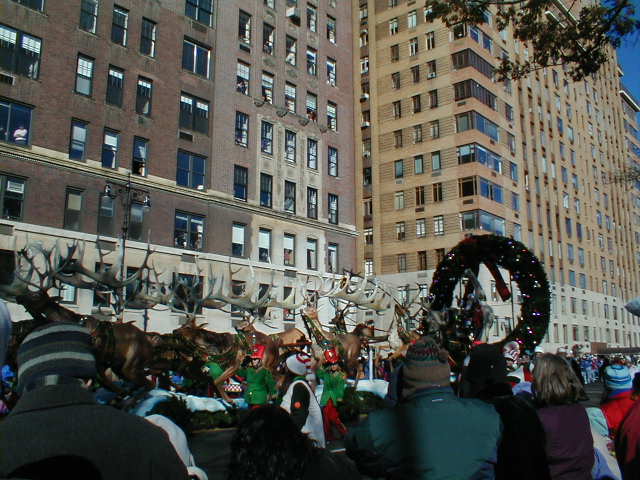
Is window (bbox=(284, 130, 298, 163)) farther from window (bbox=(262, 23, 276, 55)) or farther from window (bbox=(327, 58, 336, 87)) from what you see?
window (bbox=(327, 58, 336, 87))

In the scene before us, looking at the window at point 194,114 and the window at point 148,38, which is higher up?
the window at point 148,38

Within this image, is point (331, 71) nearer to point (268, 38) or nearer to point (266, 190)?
point (268, 38)

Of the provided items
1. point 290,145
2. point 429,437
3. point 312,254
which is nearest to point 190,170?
point 290,145

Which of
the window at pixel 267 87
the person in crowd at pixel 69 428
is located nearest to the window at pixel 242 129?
the window at pixel 267 87

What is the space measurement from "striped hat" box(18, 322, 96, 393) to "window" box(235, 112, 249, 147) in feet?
113

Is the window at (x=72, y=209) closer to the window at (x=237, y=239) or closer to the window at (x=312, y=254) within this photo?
the window at (x=237, y=239)

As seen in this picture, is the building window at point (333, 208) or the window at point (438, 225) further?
the window at point (438, 225)

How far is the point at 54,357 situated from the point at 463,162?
48.7 metres

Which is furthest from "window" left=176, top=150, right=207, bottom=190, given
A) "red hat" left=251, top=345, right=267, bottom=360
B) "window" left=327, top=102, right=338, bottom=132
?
"red hat" left=251, top=345, right=267, bottom=360

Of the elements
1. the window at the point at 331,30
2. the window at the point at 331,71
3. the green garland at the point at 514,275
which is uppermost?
the window at the point at 331,30

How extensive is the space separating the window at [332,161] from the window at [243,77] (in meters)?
7.62

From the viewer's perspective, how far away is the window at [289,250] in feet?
124

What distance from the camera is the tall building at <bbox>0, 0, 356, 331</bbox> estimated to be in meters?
27.6

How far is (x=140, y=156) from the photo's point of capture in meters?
31.3
